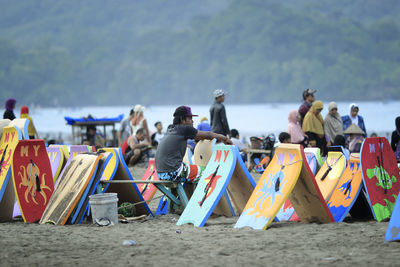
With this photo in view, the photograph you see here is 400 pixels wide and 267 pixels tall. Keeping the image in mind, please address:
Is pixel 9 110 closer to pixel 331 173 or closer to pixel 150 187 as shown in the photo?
pixel 150 187

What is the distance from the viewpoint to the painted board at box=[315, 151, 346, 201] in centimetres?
657

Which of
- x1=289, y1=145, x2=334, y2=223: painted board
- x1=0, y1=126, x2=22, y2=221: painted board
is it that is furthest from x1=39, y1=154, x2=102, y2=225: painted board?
x1=289, y1=145, x2=334, y2=223: painted board

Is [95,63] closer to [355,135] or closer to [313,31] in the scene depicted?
[313,31]

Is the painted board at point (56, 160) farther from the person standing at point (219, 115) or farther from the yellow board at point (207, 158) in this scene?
the person standing at point (219, 115)

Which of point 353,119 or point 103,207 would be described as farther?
point 353,119

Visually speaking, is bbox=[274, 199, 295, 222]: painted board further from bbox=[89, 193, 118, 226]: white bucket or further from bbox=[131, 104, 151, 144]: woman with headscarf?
bbox=[131, 104, 151, 144]: woman with headscarf

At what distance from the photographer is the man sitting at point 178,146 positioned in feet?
22.1

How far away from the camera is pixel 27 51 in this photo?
122m

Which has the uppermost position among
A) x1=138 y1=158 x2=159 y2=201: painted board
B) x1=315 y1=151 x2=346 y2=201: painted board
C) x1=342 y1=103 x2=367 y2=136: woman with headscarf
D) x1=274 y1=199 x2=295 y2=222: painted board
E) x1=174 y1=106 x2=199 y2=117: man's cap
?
x1=174 y1=106 x2=199 y2=117: man's cap

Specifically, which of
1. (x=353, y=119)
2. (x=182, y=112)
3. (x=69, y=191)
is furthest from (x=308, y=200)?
(x=353, y=119)

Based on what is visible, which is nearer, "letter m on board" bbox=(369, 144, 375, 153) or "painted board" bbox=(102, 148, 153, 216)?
"letter m on board" bbox=(369, 144, 375, 153)

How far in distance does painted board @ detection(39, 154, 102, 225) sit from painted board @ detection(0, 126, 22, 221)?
2.29 feet

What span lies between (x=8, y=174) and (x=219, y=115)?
4.30 meters

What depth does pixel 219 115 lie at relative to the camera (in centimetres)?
1023
